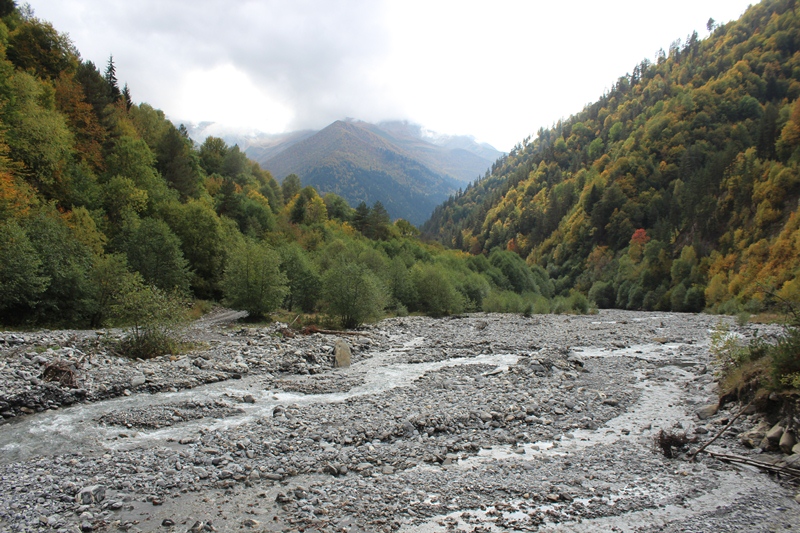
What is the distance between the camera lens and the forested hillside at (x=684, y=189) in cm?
7850

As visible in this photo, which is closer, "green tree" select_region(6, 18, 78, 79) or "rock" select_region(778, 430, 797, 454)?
"rock" select_region(778, 430, 797, 454)

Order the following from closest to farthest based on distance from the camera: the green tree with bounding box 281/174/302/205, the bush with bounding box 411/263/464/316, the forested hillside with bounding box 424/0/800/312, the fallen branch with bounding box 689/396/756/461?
1. the fallen branch with bounding box 689/396/756/461
2. the bush with bounding box 411/263/464/316
3. the forested hillside with bounding box 424/0/800/312
4. the green tree with bounding box 281/174/302/205

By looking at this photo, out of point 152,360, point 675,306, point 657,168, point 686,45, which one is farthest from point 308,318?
point 686,45

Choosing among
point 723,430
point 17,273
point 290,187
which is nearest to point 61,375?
point 17,273

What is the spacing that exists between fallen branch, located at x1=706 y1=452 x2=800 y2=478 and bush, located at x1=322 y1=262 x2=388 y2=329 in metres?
32.6

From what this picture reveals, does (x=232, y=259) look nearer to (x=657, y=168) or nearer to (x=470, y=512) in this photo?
(x=470, y=512)

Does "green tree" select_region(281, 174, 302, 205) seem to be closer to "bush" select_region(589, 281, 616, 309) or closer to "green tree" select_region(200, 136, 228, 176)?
"green tree" select_region(200, 136, 228, 176)

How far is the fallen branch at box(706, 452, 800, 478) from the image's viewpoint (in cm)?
1067

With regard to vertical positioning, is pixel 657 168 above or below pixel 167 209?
above

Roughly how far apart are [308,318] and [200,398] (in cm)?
2574

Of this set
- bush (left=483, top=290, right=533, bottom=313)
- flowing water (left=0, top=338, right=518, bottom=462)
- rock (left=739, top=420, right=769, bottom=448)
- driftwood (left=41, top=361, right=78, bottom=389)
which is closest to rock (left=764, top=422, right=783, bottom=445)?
rock (left=739, top=420, right=769, bottom=448)

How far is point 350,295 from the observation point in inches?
1649

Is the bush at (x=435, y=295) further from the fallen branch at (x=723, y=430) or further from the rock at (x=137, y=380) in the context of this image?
the fallen branch at (x=723, y=430)

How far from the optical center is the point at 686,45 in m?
191
